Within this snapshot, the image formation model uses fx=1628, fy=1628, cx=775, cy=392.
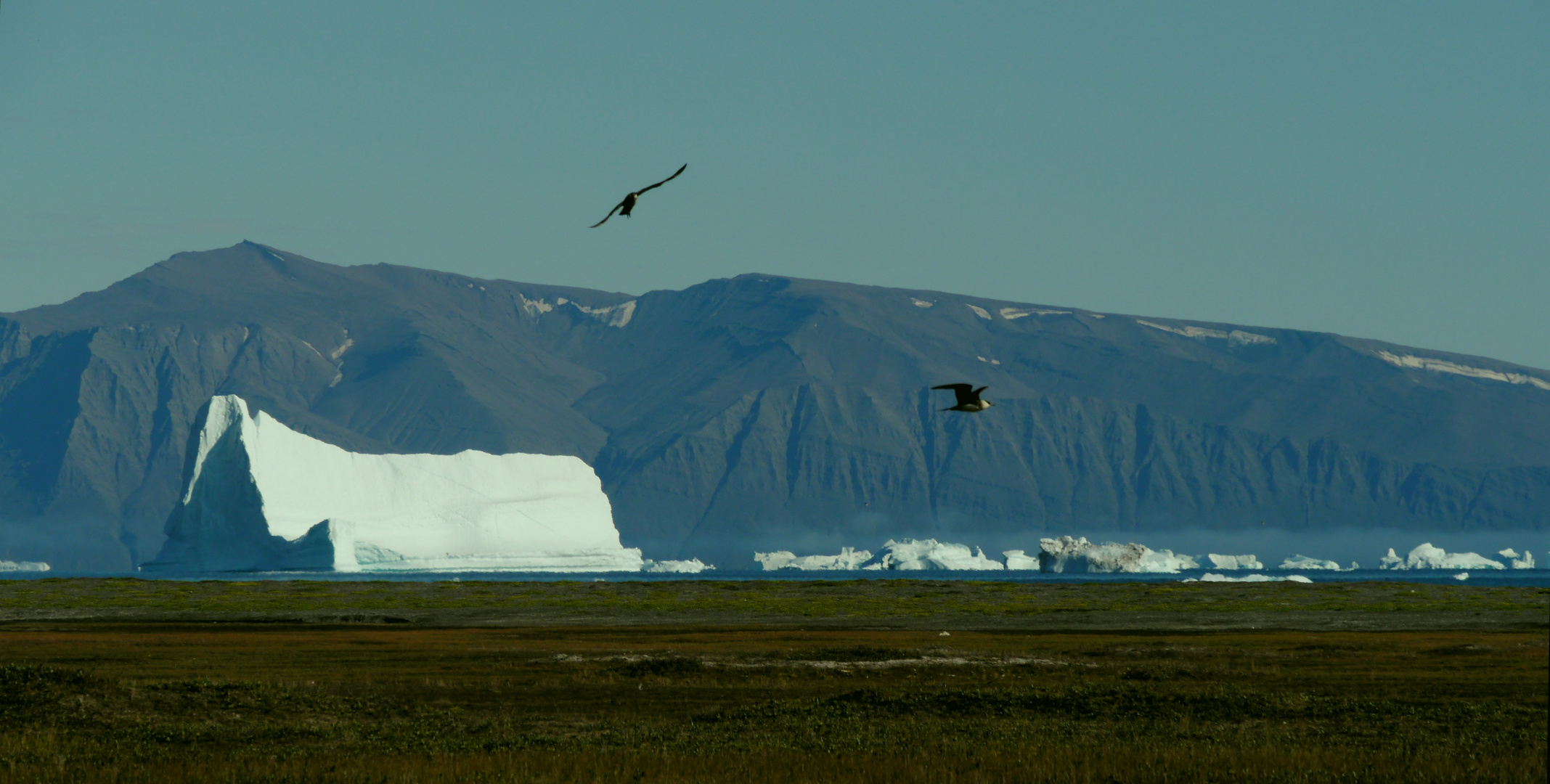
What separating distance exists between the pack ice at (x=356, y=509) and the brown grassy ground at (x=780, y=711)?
10052 centimetres

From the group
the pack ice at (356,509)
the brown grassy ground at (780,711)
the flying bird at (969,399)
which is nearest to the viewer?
the flying bird at (969,399)

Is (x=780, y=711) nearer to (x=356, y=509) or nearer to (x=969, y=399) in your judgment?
(x=969, y=399)

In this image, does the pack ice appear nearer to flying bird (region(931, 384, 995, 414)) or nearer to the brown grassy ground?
the brown grassy ground

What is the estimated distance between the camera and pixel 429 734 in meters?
31.1

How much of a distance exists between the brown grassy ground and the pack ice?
100520mm

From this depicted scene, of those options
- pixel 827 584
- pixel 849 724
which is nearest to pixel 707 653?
pixel 849 724

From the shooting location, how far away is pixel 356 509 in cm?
16188

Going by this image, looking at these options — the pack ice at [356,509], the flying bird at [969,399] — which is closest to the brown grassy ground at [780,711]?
the flying bird at [969,399]

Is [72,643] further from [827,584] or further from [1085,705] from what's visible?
[827,584]

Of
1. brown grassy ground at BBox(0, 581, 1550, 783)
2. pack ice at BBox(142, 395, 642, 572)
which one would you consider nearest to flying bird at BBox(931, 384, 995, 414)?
brown grassy ground at BBox(0, 581, 1550, 783)

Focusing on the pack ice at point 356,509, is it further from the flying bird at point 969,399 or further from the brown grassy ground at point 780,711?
the flying bird at point 969,399

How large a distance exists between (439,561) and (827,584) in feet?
173

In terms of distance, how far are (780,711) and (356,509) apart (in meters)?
134

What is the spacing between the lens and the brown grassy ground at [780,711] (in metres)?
25.2
